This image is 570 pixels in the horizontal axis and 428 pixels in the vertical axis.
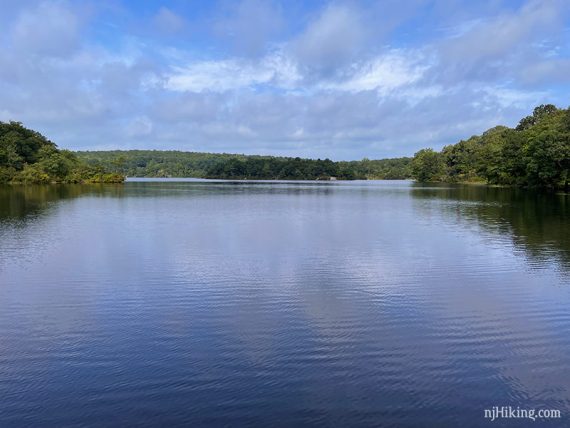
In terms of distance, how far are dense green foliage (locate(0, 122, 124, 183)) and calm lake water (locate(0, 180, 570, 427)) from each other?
72.0m

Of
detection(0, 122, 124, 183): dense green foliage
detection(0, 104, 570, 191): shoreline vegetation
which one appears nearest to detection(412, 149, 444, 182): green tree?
detection(0, 104, 570, 191): shoreline vegetation

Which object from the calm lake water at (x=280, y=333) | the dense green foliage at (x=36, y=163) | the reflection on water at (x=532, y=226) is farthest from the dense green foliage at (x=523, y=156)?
the dense green foliage at (x=36, y=163)

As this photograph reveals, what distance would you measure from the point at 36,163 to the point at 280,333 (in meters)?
91.8

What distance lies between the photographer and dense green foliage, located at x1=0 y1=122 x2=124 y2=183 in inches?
3287

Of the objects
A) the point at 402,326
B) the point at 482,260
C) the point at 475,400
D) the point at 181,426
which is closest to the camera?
the point at 181,426

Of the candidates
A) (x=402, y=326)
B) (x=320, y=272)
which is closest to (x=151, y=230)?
(x=320, y=272)

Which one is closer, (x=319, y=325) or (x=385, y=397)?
(x=385, y=397)

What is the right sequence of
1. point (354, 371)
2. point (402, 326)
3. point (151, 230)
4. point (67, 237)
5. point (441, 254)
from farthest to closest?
1. point (151, 230)
2. point (67, 237)
3. point (441, 254)
4. point (402, 326)
5. point (354, 371)

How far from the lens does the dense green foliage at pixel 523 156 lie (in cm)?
5791

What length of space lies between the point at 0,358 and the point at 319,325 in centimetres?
→ 583

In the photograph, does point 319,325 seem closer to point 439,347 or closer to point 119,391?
point 439,347

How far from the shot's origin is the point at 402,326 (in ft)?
32.9

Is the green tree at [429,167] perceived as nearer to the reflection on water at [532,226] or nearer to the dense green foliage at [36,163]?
the dense green foliage at [36,163]

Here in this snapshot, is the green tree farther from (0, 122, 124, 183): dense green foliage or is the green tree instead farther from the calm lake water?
the calm lake water
